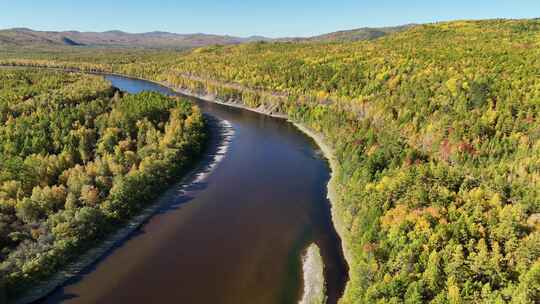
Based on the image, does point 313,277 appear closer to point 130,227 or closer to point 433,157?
point 130,227

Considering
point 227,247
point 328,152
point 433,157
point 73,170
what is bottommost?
point 227,247

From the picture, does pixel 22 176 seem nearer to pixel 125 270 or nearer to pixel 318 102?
pixel 125 270

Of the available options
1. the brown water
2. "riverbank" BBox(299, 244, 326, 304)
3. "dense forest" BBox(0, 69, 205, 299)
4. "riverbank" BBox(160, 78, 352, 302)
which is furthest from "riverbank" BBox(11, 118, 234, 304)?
"riverbank" BBox(299, 244, 326, 304)

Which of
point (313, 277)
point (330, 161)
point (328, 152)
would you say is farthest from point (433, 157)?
point (313, 277)

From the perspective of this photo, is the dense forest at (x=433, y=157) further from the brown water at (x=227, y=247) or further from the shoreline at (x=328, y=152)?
the brown water at (x=227, y=247)

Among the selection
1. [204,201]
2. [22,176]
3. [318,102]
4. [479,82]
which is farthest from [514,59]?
[22,176]

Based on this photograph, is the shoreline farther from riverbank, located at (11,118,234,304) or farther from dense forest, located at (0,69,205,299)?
dense forest, located at (0,69,205,299)
